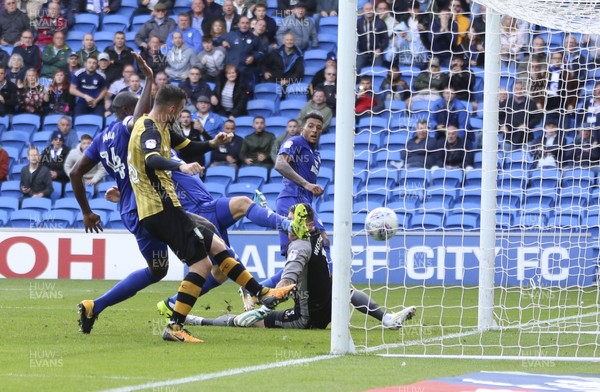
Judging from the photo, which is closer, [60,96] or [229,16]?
[229,16]

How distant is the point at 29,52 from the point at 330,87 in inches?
248

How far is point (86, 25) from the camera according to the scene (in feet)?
72.4

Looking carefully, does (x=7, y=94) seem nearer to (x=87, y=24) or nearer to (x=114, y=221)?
(x=87, y=24)

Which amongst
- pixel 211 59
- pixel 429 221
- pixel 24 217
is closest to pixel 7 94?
pixel 24 217

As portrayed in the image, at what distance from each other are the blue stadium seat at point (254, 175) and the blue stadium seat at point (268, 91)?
5.67 ft

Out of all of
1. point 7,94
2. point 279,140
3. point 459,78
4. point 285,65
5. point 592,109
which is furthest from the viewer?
point 7,94

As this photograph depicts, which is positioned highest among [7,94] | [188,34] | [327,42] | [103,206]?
[188,34]

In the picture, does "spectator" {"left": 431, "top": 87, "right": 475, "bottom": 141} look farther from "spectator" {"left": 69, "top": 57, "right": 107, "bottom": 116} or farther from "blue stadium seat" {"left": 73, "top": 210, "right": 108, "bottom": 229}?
"spectator" {"left": 69, "top": 57, "right": 107, "bottom": 116}

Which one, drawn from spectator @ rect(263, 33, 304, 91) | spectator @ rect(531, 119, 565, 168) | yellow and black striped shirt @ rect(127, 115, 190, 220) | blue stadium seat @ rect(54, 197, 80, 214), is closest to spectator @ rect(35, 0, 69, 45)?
blue stadium seat @ rect(54, 197, 80, 214)

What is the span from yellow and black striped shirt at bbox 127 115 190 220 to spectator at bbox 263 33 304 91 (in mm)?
11068

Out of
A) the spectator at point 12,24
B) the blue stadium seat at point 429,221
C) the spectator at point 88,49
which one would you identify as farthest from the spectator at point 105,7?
the blue stadium seat at point 429,221

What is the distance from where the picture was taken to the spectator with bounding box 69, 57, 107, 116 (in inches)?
784

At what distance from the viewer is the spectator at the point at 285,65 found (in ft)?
63.8

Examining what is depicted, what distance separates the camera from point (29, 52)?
20.7m
